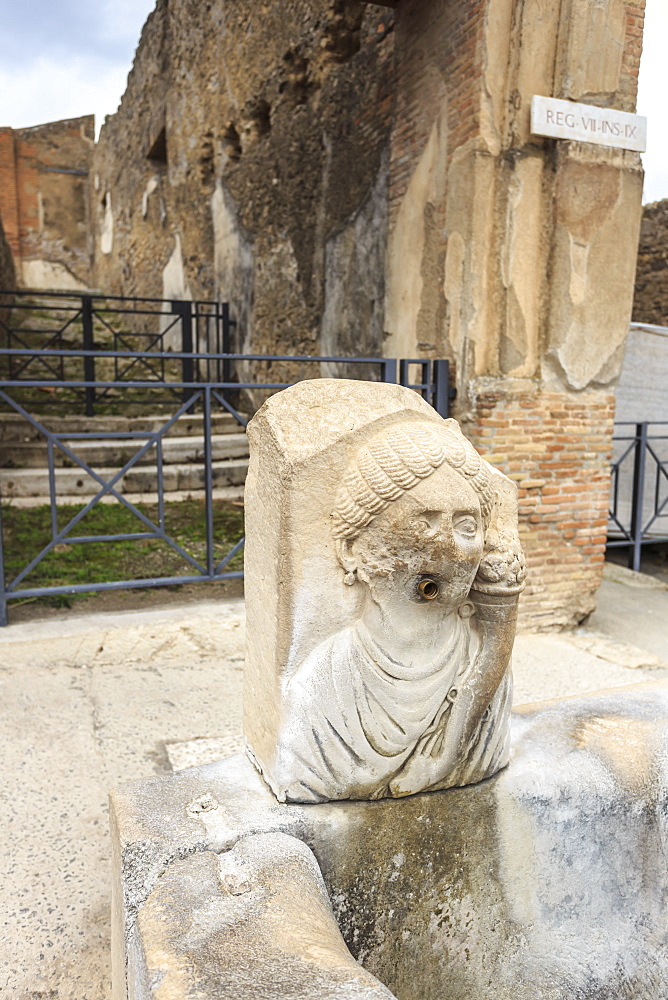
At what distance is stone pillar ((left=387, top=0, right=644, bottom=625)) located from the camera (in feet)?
13.1

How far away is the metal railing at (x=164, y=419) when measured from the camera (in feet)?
12.9

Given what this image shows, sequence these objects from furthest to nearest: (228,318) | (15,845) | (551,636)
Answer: (228,318), (551,636), (15,845)

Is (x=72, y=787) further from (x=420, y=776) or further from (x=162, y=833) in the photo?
(x=420, y=776)

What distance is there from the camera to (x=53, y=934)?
5.93 ft

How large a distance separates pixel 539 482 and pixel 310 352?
3141 mm

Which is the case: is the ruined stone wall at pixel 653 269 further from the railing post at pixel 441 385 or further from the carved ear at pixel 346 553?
the carved ear at pixel 346 553

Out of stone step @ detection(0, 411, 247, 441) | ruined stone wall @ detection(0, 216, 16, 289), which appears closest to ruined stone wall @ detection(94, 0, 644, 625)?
stone step @ detection(0, 411, 247, 441)

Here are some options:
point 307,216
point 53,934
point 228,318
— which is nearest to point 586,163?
point 307,216

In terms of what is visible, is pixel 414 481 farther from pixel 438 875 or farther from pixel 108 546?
pixel 108 546

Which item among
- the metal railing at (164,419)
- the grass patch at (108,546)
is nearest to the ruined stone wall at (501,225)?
the metal railing at (164,419)

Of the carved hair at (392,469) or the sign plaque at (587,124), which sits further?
the sign plaque at (587,124)

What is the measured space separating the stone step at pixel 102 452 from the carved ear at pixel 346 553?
6.05 m

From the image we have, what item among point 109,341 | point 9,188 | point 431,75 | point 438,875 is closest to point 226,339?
point 109,341

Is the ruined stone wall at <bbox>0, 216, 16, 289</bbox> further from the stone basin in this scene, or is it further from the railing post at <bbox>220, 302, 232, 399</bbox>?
the stone basin
